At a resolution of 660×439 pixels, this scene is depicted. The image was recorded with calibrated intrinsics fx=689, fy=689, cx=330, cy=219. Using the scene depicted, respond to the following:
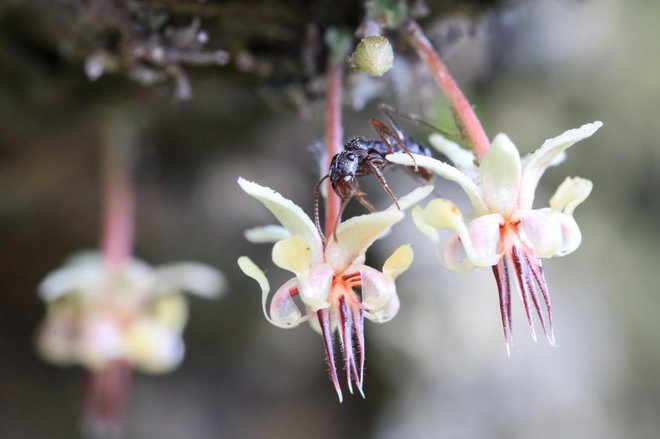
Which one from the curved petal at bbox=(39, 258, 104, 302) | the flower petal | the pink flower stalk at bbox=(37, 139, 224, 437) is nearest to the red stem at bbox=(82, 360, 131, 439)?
the pink flower stalk at bbox=(37, 139, 224, 437)

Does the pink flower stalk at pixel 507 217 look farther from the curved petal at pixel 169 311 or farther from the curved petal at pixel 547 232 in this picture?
the curved petal at pixel 169 311

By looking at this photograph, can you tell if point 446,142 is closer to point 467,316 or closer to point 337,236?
point 337,236

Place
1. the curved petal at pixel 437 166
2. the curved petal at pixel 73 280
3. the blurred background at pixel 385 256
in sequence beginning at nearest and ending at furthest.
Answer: the curved petal at pixel 437 166 < the curved petal at pixel 73 280 < the blurred background at pixel 385 256

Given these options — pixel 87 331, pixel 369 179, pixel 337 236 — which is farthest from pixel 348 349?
pixel 369 179

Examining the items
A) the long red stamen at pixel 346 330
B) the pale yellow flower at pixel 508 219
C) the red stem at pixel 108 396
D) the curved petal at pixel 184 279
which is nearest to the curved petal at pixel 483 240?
the pale yellow flower at pixel 508 219

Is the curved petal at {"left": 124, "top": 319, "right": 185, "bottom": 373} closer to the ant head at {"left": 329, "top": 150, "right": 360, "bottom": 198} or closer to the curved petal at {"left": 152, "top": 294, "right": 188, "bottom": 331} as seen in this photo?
the curved petal at {"left": 152, "top": 294, "right": 188, "bottom": 331}

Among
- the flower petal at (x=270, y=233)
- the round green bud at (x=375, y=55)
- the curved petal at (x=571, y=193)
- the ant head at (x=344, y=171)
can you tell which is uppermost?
the round green bud at (x=375, y=55)
